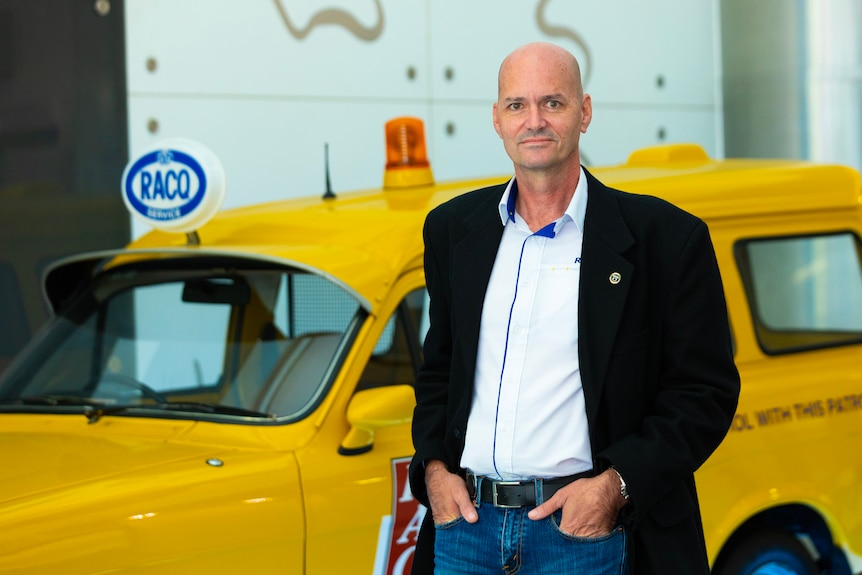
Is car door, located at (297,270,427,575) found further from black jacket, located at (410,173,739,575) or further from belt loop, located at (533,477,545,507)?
belt loop, located at (533,477,545,507)

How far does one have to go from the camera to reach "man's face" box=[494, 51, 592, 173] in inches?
99.0

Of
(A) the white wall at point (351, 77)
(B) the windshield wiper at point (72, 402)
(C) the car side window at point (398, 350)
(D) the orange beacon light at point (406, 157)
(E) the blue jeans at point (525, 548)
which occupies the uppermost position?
(A) the white wall at point (351, 77)

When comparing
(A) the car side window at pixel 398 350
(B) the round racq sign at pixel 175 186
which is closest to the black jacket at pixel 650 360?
(A) the car side window at pixel 398 350

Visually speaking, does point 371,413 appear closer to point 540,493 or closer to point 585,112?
point 540,493

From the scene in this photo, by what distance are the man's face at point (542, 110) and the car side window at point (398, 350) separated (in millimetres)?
1302

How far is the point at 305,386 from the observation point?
3.67m

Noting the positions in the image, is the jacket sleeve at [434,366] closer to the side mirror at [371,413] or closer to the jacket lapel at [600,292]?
the jacket lapel at [600,292]

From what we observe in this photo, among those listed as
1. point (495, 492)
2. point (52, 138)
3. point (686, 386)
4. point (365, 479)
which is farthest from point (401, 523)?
point (52, 138)

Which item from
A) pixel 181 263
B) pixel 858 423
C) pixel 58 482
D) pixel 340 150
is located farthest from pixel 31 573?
pixel 340 150

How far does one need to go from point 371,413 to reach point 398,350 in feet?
1.31

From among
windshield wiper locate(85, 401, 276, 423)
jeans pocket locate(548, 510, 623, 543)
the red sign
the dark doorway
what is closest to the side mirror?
the red sign

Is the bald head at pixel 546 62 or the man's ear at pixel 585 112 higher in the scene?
the bald head at pixel 546 62

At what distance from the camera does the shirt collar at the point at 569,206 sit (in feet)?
8.48

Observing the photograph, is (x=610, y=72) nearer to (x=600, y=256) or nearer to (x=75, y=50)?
(x=75, y=50)
